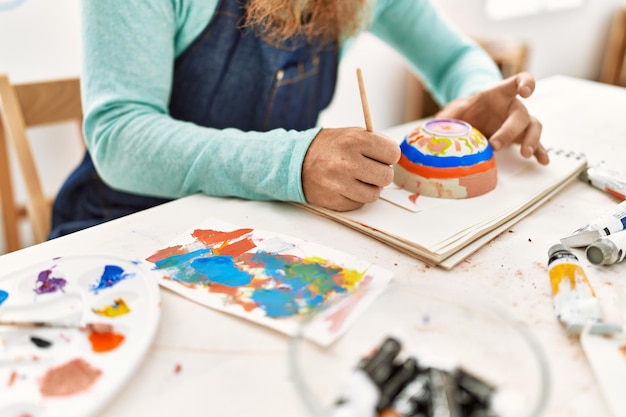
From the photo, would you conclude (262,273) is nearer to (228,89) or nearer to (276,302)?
(276,302)

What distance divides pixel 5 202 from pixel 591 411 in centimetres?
151

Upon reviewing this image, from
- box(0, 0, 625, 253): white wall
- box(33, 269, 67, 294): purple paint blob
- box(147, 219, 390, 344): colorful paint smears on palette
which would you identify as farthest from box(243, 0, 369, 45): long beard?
box(0, 0, 625, 253): white wall

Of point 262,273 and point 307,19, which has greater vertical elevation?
point 307,19

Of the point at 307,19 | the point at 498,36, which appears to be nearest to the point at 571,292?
the point at 307,19

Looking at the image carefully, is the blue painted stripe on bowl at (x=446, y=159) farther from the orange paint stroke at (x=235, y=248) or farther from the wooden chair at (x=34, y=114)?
the wooden chair at (x=34, y=114)

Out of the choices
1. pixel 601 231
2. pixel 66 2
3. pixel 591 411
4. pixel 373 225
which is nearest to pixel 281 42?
pixel 373 225

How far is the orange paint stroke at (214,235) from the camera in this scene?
0.59m

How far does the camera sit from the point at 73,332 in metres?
0.42

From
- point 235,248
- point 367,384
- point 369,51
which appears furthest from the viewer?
point 369,51

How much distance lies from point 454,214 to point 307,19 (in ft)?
1.46

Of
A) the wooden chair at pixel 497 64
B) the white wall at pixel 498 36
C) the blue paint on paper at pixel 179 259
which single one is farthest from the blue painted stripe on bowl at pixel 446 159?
the wooden chair at pixel 497 64

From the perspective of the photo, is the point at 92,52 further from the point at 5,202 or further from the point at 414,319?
the point at 5,202

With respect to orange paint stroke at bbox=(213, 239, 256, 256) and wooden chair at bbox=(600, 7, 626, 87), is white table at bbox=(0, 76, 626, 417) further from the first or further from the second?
wooden chair at bbox=(600, 7, 626, 87)

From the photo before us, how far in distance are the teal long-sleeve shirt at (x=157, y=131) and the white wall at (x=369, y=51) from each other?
84cm
